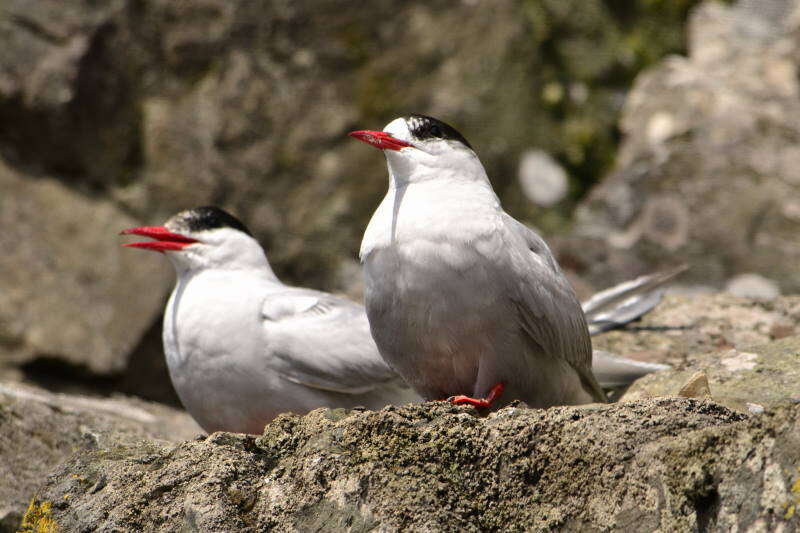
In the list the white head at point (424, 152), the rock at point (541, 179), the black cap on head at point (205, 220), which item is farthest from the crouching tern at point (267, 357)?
the rock at point (541, 179)

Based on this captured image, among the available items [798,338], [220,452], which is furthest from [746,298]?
[220,452]

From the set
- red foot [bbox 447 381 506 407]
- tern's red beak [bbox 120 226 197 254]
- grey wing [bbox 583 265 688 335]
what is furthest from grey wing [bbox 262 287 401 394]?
grey wing [bbox 583 265 688 335]

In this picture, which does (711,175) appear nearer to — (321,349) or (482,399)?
(321,349)

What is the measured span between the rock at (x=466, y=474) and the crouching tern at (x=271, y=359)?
52.2 inches

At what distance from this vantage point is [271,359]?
4.43 m

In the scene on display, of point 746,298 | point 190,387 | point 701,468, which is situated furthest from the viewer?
point 746,298

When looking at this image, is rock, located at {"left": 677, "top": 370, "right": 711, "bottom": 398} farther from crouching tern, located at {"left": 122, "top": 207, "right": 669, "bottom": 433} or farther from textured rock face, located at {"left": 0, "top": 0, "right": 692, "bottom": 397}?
textured rock face, located at {"left": 0, "top": 0, "right": 692, "bottom": 397}

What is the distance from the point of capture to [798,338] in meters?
4.18

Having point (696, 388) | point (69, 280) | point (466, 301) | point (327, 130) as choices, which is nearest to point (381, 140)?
point (466, 301)

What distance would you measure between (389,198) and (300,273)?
11.1ft

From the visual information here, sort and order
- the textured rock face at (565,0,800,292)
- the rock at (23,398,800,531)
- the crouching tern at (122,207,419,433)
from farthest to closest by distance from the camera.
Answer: the textured rock face at (565,0,800,292)
the crouching tern at (122,207,419,433)
the rock at (23,398,800,531)

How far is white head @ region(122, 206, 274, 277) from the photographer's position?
16.7ft

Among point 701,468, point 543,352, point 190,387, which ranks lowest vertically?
point 190,387

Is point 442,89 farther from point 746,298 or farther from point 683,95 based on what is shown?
point 746,298
